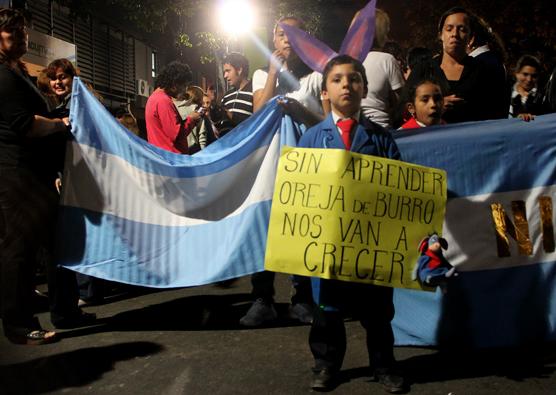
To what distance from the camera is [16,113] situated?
411 centimetres

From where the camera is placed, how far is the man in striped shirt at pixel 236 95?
5688 mm

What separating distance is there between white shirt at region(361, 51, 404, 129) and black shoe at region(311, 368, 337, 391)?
6.16ft

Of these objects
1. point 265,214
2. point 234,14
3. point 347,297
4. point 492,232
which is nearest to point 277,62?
point 265,214

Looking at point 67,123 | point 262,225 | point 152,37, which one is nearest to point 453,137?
point 262,225

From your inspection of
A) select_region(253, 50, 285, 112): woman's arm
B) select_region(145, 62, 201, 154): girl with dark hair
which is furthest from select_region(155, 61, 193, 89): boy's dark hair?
select_region(253, 50, 285, 112): woman's arm

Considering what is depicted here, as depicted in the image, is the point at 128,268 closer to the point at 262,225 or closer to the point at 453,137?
the point at 262,225

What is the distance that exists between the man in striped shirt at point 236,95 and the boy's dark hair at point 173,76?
1.23ft

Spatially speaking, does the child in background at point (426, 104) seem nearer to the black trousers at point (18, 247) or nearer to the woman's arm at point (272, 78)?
the woman's arm at point (272, 78)

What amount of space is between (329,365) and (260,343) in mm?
915

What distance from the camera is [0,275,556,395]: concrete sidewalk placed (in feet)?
11.1

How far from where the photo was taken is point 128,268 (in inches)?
172

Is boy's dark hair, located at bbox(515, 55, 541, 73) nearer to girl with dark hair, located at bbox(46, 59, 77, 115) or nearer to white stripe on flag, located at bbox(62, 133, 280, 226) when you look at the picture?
white stripe on flag, located at bbox(62, 133, 280, 226)

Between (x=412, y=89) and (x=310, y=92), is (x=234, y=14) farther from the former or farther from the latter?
(x=412, y=89)

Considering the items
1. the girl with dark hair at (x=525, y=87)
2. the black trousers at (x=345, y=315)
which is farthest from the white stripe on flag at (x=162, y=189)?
the girl with dark hair at (x=525, y=87)
